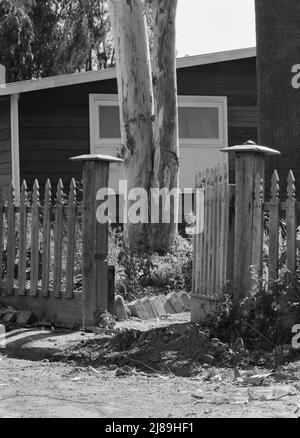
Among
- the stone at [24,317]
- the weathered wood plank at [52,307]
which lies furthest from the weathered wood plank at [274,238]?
the stone at [24,317]

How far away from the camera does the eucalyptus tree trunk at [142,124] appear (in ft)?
35.5

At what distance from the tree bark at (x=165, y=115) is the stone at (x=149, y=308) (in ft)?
7.57

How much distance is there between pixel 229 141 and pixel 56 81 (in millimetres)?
3806

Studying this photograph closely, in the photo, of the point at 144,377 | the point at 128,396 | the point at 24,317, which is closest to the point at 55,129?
the point at 24,317

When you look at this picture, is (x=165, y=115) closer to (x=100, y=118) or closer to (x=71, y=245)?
(x=71, y=245)

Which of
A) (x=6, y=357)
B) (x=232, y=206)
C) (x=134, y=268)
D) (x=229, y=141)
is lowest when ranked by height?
(x=6, y=357)

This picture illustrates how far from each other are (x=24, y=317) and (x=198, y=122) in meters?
8.26

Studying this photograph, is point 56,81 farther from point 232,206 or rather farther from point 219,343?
point 219,343

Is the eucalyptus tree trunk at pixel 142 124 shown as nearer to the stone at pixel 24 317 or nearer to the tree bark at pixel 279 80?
the tree bark at pixel 279 80

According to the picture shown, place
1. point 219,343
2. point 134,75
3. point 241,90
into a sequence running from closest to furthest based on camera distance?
point 219,343, point 134,75, point 241,90

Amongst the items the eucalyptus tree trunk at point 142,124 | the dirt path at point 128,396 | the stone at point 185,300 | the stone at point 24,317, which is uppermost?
the eucalyptus tree trunk at point 142,124

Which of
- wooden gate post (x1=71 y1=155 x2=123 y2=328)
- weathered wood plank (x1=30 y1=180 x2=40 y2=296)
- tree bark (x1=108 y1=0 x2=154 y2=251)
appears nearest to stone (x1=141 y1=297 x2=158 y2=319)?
wooden gate post (x1=71 y1=155 x2=123 y2=328)

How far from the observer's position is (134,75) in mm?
11023

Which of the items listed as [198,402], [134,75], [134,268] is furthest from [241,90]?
[198,402]
